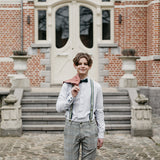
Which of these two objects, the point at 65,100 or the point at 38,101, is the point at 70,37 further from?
the point at 65,100

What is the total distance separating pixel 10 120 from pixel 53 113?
1.19 meters

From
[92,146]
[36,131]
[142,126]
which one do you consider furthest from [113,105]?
[92,146]

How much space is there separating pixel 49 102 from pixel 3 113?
1.42 meters

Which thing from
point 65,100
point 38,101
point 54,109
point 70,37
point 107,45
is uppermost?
point 70,37

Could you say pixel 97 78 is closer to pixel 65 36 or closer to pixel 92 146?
pixel 65 36

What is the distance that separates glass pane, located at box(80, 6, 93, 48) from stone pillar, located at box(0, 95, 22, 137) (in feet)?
16.3

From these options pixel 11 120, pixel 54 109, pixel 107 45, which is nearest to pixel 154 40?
pixel 107 45

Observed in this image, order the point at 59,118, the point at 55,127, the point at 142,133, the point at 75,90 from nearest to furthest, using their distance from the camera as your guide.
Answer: the point at 75,90 → the point at 142,133 → the point at 55,127 → the point at 59,118

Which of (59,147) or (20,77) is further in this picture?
(20,77)

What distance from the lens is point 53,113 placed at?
7637mm

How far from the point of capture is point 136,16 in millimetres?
10773

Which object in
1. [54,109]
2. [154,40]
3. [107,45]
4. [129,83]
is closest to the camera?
[54,109]

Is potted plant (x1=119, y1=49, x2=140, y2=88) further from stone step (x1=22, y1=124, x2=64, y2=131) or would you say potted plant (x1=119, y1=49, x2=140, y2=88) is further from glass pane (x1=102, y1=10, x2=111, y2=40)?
glass pane (x1=102, y1=10, x2=111, y2=40)

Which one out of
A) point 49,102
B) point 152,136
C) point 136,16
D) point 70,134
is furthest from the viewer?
point 136,16
